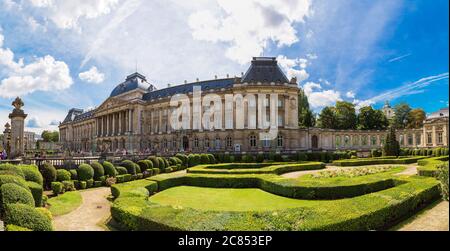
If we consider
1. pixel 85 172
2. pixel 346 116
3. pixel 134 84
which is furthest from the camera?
pixel 134 84

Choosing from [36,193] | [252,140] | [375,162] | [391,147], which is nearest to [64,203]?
[36,193]

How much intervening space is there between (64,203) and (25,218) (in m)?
8.36

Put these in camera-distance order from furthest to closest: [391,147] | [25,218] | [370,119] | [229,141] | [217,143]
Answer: [370,119], [217,143], [229,141], [391,147], [25,218]

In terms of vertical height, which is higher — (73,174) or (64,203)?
(73,174)

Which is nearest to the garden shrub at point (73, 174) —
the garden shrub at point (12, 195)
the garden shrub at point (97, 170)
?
the garden shrub at point (97, 170)

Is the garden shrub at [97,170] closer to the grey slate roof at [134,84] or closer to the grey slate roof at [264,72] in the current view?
the grey slate roof at [264,72]

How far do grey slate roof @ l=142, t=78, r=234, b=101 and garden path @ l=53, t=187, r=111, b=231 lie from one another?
3877 cm

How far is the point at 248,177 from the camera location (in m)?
20.0

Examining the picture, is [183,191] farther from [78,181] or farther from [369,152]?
[369,152]

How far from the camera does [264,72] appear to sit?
51.9 metres

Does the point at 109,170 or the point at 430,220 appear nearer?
the point at 430,220

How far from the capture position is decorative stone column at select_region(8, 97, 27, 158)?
20.2m

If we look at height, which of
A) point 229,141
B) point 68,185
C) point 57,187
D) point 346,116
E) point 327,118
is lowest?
point 68,185

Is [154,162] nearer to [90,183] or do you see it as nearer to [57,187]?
[90,183]
